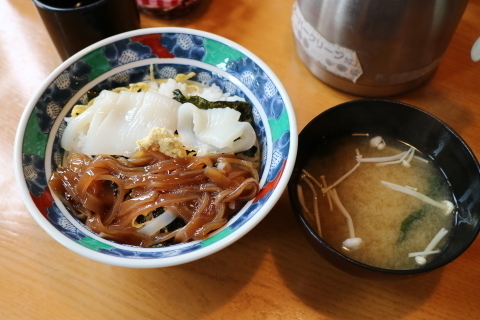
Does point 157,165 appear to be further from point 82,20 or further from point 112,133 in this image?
point 82,20

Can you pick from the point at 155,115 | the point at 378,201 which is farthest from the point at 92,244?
the point at 378,201

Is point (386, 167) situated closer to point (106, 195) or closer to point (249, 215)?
point (249, 215)

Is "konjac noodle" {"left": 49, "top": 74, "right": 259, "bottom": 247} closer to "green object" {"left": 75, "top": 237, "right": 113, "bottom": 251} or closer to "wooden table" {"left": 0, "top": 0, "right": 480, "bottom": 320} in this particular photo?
"green object" {"left": 75, "top": 237, "right": 113, "bottom": 251}

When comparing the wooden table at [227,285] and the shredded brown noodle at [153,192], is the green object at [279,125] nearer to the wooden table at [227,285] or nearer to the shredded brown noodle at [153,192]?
the shredded brown noodle at [153,192]

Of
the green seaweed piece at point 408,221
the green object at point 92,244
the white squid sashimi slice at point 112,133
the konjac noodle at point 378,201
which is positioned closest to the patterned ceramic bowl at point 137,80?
the green object at point 92,244

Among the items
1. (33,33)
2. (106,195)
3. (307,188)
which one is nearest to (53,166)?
(106,195)

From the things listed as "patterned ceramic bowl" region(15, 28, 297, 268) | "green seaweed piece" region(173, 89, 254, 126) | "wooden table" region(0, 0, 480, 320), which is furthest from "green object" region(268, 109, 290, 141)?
"wooden table" region(0, 0, 480, 320)
